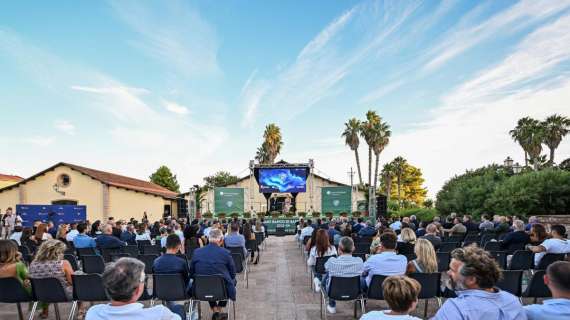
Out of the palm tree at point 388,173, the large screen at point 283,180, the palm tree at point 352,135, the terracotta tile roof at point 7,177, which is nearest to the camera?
the large screen at point 283,180

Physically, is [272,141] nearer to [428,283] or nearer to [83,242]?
[83,242]

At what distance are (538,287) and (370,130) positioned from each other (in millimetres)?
35623

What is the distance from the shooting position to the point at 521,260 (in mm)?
5875

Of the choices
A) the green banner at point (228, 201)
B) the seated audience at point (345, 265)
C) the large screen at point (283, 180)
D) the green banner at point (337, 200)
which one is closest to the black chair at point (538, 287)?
the seated audience at point (345, 265)

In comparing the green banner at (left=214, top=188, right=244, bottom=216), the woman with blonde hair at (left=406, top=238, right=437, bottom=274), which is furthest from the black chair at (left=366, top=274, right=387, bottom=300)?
the green banner at (left=214, top=188, right=244, bottom=216)

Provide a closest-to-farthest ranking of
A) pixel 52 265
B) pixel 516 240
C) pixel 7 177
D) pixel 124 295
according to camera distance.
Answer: pixel 124 295 → pixel 52 265 → pixel 516 240 → pixel 7 177

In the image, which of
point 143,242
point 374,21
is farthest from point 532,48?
point 143,242

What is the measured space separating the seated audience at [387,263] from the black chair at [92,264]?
4.37 meters

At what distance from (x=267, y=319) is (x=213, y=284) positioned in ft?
3.86

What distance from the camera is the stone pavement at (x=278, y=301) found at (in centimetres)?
523

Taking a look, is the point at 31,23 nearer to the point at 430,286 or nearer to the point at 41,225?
the point at 41,225

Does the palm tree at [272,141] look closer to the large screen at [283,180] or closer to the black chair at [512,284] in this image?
the large screen at [283,180]

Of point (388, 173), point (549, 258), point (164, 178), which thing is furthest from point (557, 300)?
point (164, 178)

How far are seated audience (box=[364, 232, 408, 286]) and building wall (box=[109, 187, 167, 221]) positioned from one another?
25.4m
